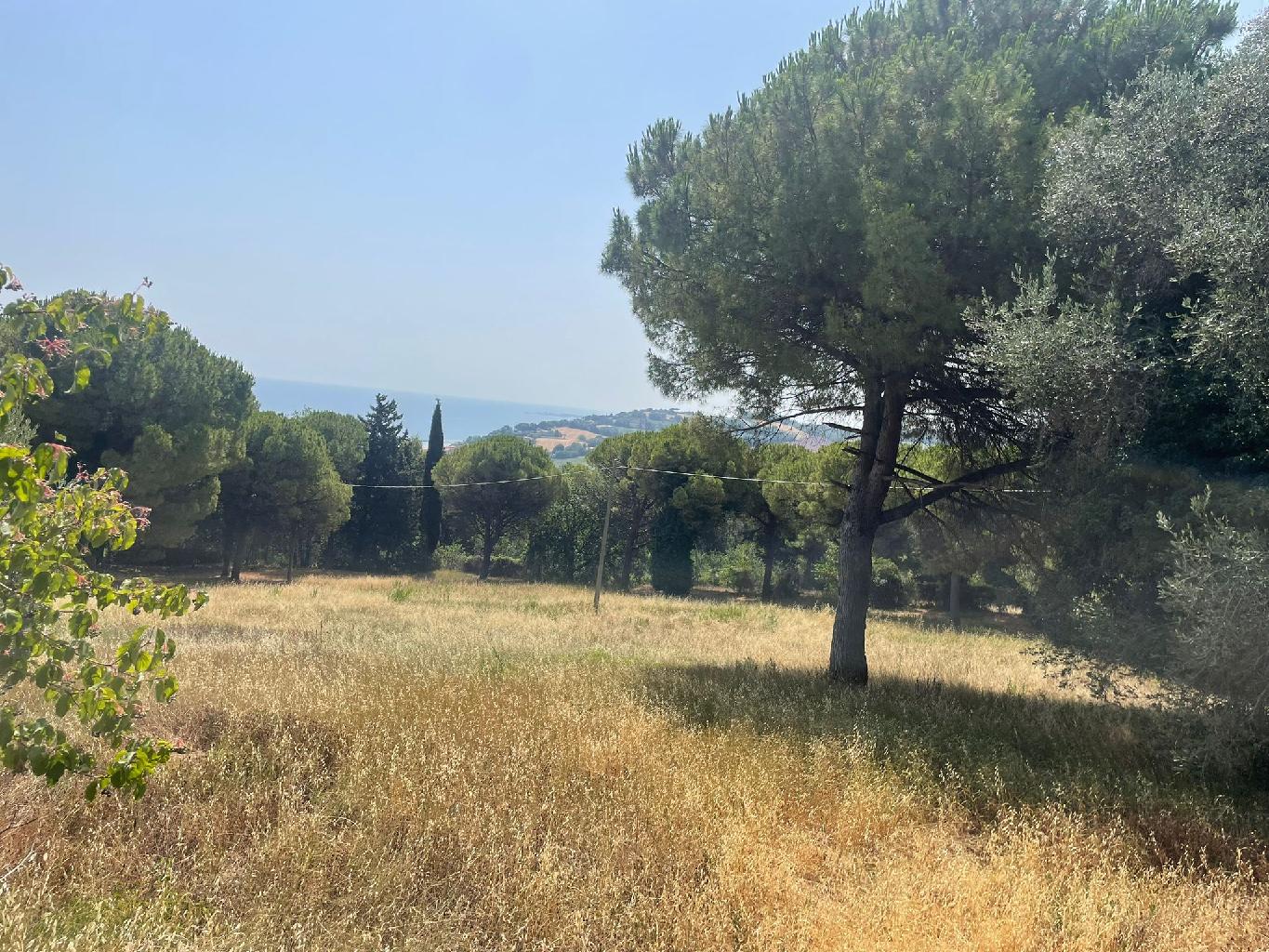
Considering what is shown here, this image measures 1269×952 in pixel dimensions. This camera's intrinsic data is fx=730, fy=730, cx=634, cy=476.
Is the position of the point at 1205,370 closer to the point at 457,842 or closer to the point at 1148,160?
the point at 1148,160

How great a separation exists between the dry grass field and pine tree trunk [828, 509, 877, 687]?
1.50 metres

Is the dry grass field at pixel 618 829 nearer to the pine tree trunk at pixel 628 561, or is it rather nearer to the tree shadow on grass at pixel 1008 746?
the tree shadow on grass at pixel 1008 746

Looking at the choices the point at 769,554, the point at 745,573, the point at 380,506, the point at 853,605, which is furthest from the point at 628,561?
the point at 853,605

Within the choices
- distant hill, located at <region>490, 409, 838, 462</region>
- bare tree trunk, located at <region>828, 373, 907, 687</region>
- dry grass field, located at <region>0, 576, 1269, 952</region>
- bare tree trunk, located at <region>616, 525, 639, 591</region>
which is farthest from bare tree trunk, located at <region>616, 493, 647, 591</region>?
dry grass field, located at <region>0, 576, 1269, 952</region>

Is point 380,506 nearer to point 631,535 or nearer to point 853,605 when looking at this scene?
point 631,535

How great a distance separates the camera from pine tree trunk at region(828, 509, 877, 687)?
9.34 meters

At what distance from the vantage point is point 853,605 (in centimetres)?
942

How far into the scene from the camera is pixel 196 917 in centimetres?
344

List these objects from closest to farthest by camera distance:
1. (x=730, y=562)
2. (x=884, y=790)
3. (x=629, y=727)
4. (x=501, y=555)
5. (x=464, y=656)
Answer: (x=884, y=790)
(x=629, y=727)
(x=464, y=656)
(x=730, y=562)
(x=501, y=555)

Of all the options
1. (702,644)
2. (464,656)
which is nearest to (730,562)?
(702,644)

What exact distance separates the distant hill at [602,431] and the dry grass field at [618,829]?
4.28m

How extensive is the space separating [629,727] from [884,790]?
2.00 m

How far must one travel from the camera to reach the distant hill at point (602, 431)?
35.7 feet

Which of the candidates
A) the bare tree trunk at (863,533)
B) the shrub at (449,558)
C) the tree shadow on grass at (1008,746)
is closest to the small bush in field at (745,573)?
the shrub at (449,558)
